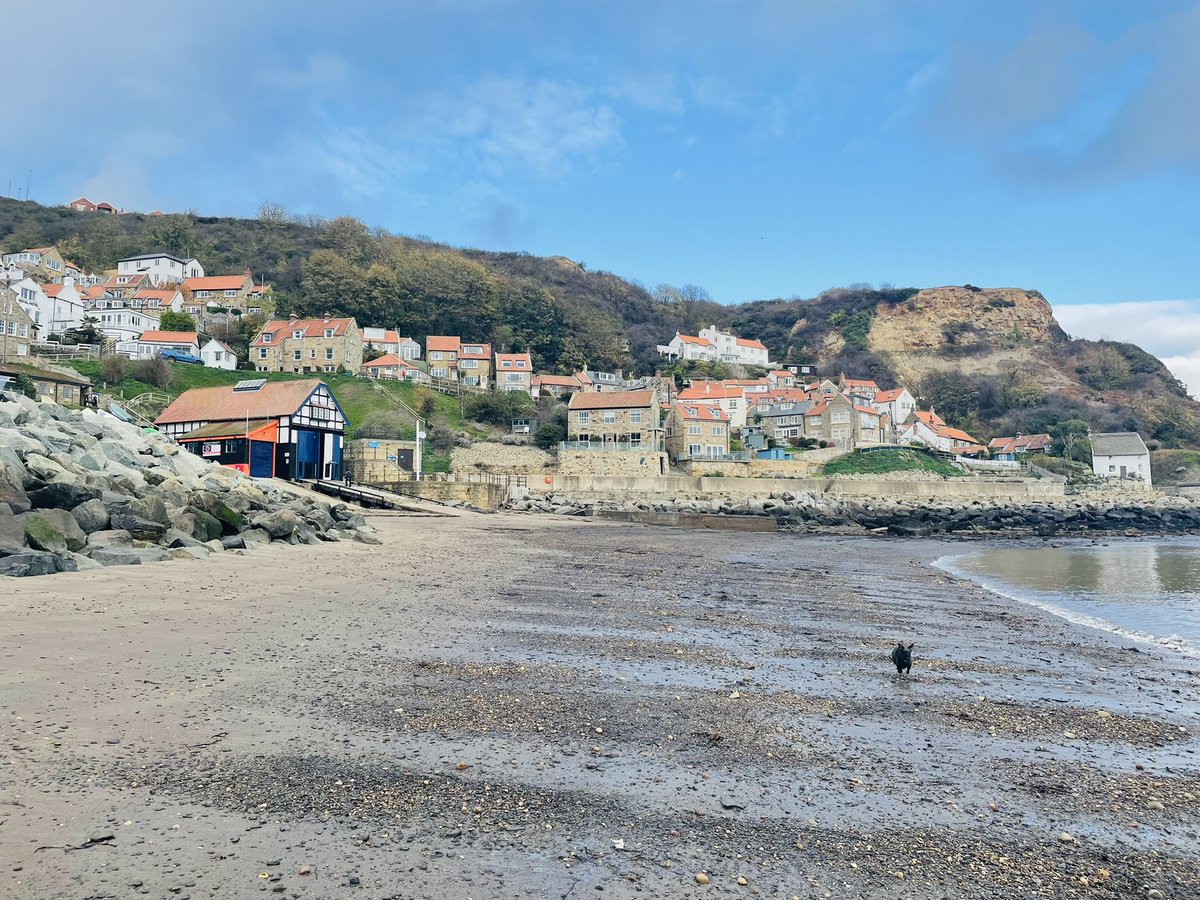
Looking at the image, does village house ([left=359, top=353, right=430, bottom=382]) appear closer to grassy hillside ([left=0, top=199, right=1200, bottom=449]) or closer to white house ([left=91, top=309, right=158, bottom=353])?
grassy hillside ([left=0, top=199, right=1200, bottom=449])

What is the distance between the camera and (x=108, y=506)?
11203 millimetres

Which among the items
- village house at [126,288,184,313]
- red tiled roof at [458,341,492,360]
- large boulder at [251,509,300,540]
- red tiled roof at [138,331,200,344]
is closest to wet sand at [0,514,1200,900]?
large boulder at [251,509,300,540]

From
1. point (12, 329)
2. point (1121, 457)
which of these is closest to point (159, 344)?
point (12, 329)

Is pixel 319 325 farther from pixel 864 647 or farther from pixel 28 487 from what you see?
pixel 864 647

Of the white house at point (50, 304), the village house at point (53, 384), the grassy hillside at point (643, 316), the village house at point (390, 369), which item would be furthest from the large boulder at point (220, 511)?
the grassy hillside at point (643, 316)

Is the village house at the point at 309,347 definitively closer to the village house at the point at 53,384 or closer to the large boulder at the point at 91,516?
the village house at the point at 53,384

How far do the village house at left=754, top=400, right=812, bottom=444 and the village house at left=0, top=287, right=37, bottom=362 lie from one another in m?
61.9

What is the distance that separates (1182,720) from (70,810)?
786 centimetres

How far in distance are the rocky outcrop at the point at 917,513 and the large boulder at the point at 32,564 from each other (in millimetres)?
31881

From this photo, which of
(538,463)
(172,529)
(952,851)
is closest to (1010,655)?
(952,851)

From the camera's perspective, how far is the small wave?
949 centimetres

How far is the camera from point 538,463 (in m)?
52.8

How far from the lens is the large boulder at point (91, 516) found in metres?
10.5

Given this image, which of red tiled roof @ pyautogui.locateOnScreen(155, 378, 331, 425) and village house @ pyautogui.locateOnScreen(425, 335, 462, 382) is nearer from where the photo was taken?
red tiled roof @ pyautogui.locateOnScreen(155, 378, 331, 425)
